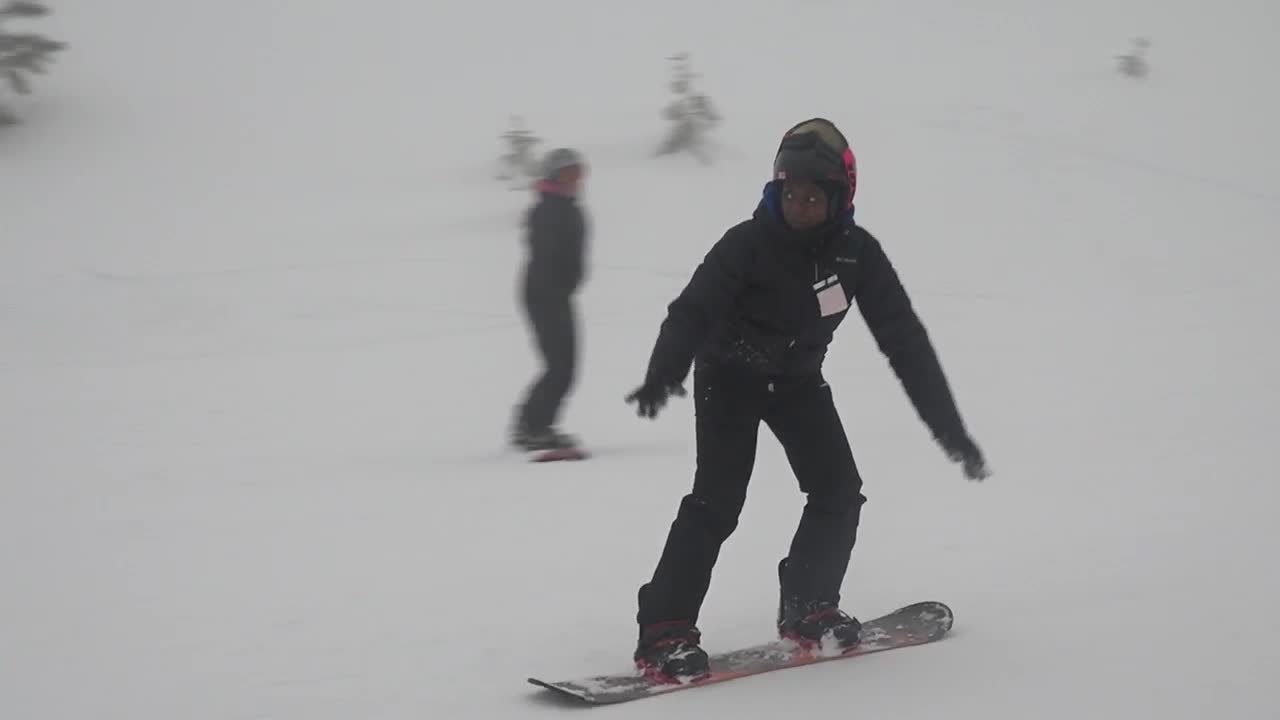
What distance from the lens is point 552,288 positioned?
830cm

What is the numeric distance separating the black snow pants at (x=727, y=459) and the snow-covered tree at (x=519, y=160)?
13.9m

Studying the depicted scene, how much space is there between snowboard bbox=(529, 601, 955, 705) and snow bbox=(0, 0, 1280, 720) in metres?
0.06

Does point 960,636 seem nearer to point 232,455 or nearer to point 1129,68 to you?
point 232,455

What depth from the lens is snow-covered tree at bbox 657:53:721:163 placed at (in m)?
18.6

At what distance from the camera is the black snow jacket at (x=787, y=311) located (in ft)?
12.2

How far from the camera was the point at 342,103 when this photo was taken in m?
20.8

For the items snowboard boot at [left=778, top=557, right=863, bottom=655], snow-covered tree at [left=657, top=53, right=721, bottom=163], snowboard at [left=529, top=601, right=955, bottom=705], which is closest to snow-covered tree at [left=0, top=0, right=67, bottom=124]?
snow-covered tree at [left=657, top=53, right=721, bottom=163]

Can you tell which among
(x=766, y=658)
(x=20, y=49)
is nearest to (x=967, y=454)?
(x=766, y=658)

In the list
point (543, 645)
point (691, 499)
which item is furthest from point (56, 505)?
point (691, 499)

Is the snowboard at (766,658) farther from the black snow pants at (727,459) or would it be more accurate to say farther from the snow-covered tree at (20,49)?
the snow-covered tree at (20,49)

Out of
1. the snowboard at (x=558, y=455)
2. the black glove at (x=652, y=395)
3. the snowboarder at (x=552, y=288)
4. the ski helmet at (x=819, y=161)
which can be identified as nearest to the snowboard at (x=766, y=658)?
the black glove at (x=652, y=395)

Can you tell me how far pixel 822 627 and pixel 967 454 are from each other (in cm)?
73

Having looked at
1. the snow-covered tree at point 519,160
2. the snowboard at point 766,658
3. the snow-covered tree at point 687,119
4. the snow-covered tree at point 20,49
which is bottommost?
the snowboard at point 766,658

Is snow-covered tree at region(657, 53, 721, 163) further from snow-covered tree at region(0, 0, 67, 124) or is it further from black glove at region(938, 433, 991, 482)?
black glove at region(938, 433, 991, 482)
